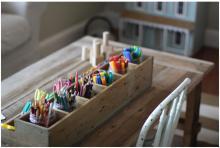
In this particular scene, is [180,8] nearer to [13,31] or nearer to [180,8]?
[180,8]

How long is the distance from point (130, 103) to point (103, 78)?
0.57ft

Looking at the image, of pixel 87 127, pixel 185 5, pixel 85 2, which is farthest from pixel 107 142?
pixel 85 2

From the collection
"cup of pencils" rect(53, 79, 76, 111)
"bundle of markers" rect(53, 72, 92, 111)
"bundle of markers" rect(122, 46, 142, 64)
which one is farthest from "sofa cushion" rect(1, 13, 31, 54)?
"cup of pencils" rect(53, 79, 76, 111)

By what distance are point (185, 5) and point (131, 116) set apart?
6.72ft

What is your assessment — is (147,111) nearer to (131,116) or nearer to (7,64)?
(131,116)

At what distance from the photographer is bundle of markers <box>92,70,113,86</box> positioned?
71.0 inches

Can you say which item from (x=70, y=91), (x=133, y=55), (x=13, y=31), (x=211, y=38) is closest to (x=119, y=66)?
(x=133, y=55)

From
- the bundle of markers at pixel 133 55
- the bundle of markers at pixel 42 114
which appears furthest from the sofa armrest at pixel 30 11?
the bundle of markers at pixel 42 114

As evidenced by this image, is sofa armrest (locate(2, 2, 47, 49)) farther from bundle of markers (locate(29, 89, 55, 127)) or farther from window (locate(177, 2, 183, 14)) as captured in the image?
bundle of markers (locate(29, 89, 55, 127))

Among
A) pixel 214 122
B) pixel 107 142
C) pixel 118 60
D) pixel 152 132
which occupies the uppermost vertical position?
pixel 118 60

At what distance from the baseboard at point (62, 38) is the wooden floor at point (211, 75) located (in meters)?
0.94

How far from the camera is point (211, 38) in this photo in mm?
4074

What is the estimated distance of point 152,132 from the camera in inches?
90.5

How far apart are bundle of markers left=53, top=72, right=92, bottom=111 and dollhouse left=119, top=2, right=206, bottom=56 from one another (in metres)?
2.07
